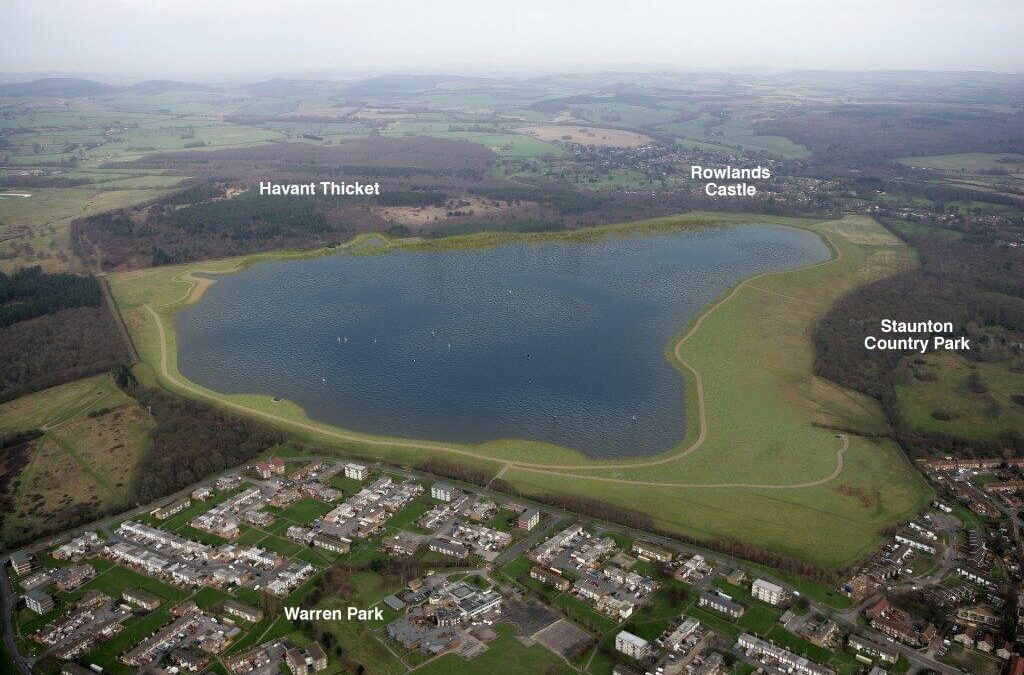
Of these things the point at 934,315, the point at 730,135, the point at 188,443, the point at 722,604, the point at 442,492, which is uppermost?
the point at 730,135

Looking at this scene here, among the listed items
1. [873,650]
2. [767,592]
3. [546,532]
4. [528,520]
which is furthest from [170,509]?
[873,650]

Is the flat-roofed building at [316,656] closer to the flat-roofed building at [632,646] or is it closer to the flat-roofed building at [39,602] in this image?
the flat-roofed building at [632,646]

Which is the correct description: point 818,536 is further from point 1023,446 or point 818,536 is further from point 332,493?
point 332,493

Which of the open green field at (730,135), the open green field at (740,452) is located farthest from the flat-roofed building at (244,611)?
the open green field at (730,135)

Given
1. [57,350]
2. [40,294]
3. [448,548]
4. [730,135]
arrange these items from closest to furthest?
1. [448,548]
2. [57,350]
3. [40,294]
4. [730,135]

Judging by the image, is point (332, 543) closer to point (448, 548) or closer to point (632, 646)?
point (448, 548)

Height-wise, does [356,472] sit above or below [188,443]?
below
